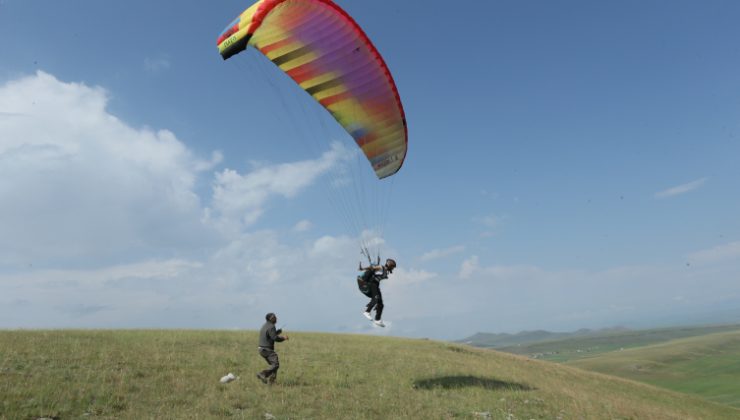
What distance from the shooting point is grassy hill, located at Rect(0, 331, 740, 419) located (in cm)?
941

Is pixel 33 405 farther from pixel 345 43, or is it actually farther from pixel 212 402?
pixel 345 43

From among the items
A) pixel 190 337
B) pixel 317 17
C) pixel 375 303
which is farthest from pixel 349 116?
pixel 190 337

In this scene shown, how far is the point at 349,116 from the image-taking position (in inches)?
608

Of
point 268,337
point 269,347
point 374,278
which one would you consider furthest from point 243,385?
point 374,278

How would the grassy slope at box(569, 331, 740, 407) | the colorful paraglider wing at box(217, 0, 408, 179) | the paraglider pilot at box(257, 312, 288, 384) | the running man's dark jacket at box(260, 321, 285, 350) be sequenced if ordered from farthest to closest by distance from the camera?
the grassy slope at box(569, 331, 740, 407) → the running man's dark jacket at box(260, 321, 285, 350) → the paraglider pilot at box(257, 312, 288, 384) → the colorful paraglider wing at box(217, 0, 408, 179)

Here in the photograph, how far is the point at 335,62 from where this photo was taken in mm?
14016

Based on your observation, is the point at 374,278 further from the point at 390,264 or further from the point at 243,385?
the point at 243,385

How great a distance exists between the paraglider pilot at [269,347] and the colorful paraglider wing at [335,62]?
269 inches

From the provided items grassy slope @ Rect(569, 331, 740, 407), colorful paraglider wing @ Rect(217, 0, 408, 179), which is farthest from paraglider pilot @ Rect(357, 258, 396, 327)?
grassy slope @ Rect(569, 331, 740, 407)

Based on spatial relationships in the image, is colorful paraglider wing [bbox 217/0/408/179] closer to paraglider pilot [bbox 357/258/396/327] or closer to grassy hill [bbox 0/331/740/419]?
paraglider pilot [bbox 357/258/396/327]

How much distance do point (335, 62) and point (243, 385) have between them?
1015 cm

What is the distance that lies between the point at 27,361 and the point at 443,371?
1409 centimetres

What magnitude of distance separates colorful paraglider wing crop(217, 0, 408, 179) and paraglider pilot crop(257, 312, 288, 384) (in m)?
6.83

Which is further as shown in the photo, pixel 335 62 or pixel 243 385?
pixel 335 62
